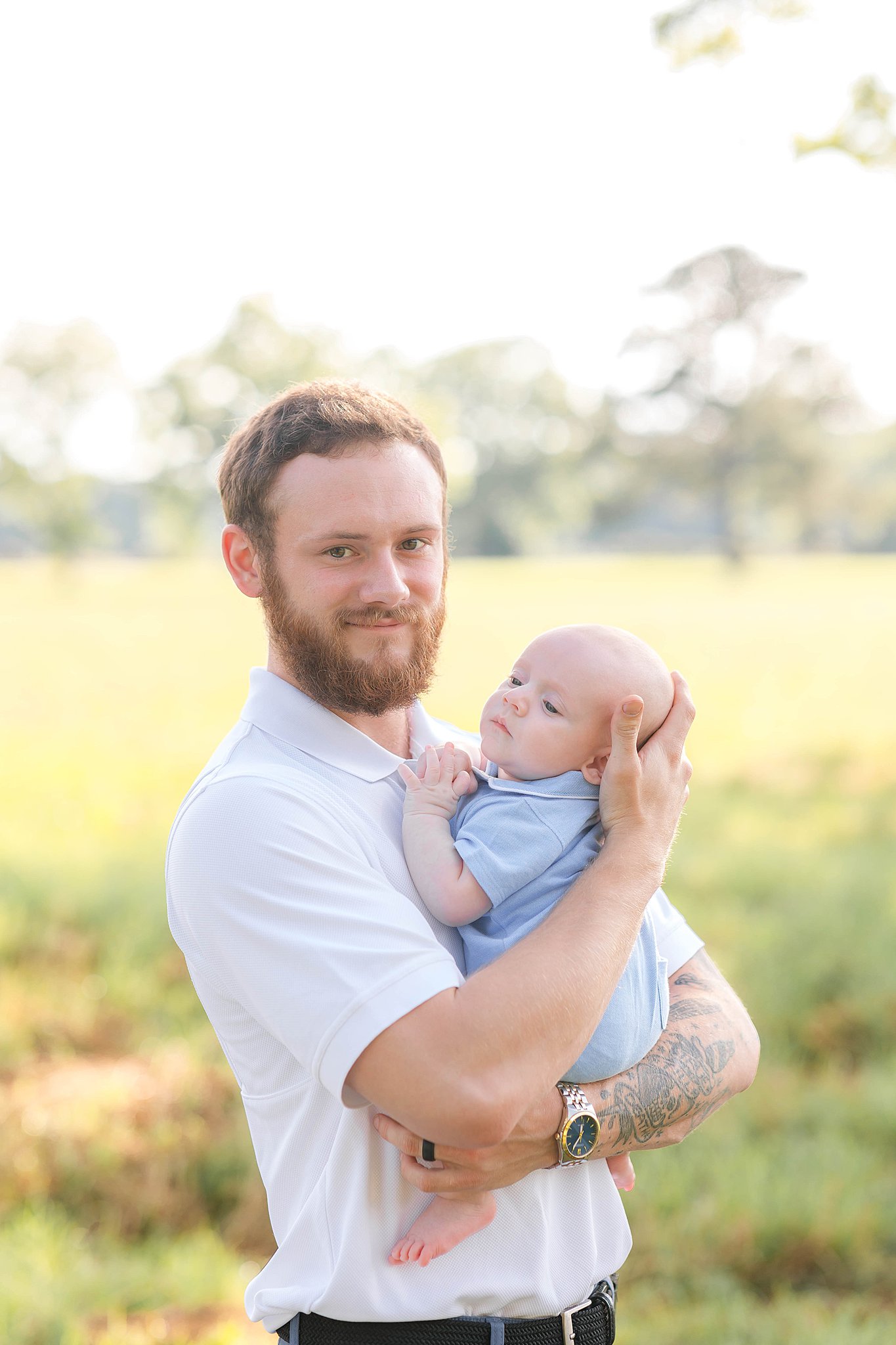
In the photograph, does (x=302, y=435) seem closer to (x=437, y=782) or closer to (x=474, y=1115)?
(x=437, y=782)

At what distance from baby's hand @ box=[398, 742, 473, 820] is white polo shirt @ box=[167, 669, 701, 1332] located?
53 millimetres

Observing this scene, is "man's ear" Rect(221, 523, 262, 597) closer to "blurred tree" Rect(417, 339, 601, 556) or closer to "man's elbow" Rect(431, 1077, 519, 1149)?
"man's elbow" Rect(431, 1077, 519, 1149)

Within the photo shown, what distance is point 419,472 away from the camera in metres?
2.32

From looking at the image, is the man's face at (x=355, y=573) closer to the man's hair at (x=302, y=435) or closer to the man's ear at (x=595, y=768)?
the man's hair at (x=302, y=435)

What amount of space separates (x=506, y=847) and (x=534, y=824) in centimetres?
8

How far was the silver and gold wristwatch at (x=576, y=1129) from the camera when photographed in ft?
6.66

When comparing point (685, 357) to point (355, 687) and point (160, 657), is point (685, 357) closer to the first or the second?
point (160, 657)

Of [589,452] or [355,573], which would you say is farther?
[589,452]

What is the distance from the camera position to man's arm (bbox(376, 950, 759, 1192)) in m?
1.92

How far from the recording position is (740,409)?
69.9 meters

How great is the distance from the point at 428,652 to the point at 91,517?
73.4 meters

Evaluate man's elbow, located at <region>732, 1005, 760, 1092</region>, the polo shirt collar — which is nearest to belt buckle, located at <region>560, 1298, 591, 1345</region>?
man's elbow, located at <region>732, 1005, 760, 1092</region>

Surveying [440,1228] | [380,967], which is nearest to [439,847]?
[380,967]

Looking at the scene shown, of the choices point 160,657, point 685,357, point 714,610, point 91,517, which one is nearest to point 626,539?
point 685,357
